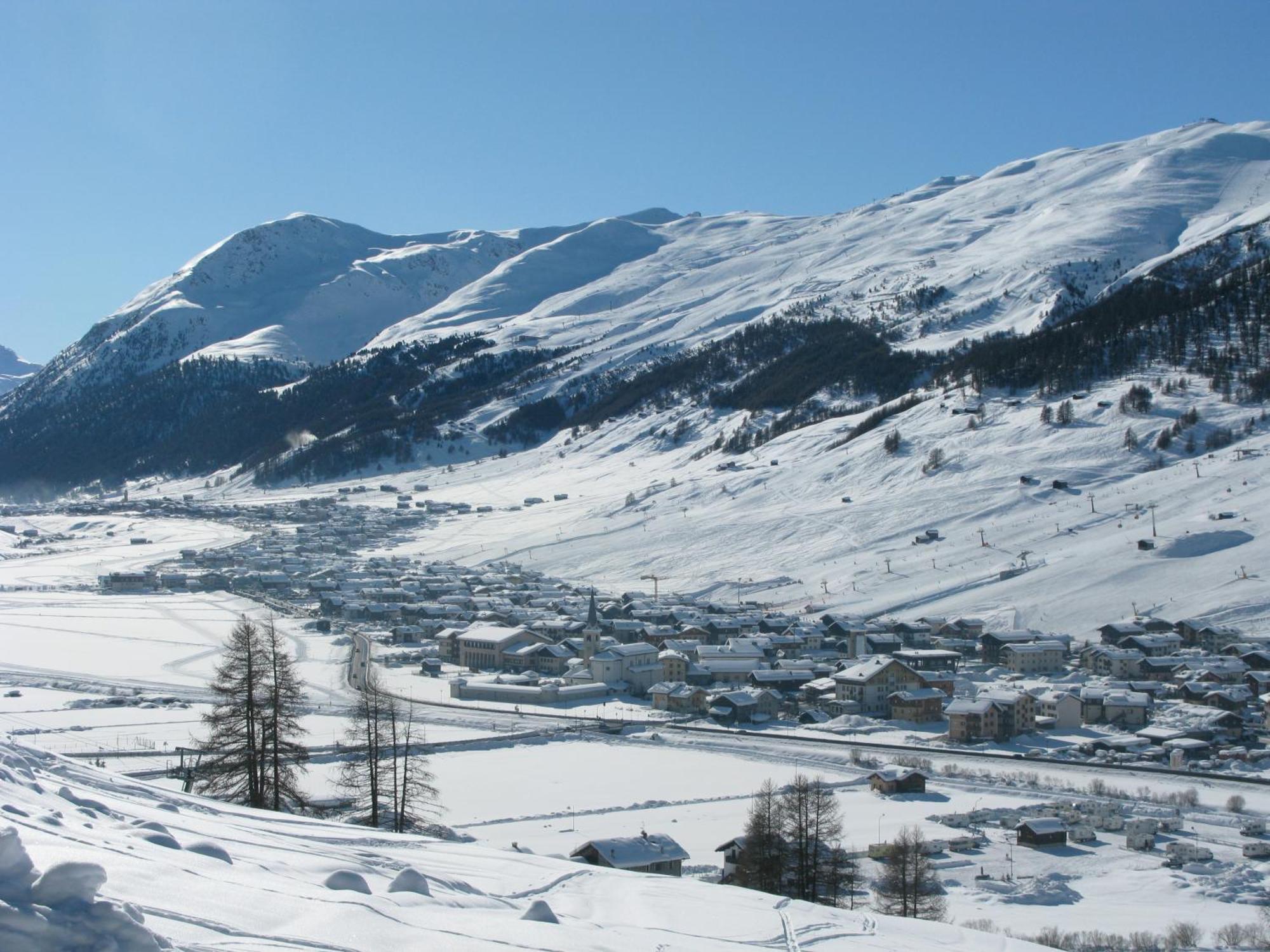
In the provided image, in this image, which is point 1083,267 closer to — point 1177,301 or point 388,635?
point 1177,301

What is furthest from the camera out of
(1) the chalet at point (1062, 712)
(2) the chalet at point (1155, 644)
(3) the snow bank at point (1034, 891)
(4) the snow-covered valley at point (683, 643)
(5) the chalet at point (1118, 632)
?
(5) the chalet at point (1118, 632)

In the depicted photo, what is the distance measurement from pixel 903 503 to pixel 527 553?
2778 cm

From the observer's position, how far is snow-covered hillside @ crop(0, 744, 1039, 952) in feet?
16.9

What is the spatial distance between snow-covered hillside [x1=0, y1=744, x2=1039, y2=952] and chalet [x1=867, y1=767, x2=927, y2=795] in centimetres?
1900

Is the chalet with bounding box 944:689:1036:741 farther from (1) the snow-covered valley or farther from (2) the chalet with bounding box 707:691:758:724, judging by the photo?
(2) the chalet with bounding box 707:691:758:724

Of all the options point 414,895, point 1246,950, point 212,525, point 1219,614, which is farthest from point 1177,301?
point 414,895

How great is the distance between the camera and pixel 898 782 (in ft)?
93.8

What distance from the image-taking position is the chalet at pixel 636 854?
757 inches

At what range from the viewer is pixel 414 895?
7273 mm

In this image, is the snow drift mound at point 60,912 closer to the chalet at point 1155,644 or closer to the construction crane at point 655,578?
the chalet at point 1155,644

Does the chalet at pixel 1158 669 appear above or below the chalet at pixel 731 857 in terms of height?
below

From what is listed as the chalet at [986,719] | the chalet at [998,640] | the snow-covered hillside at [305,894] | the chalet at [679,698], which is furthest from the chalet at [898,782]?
the chalet at [998,640]

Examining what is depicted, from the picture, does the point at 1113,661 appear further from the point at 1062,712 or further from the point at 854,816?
the point at 854,816

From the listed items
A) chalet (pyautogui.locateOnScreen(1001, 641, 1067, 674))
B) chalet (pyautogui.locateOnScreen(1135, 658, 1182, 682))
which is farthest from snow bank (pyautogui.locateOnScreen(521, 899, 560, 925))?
chalet (pyautogui.locateOnScreen(1001, 641, 1067, 674))
